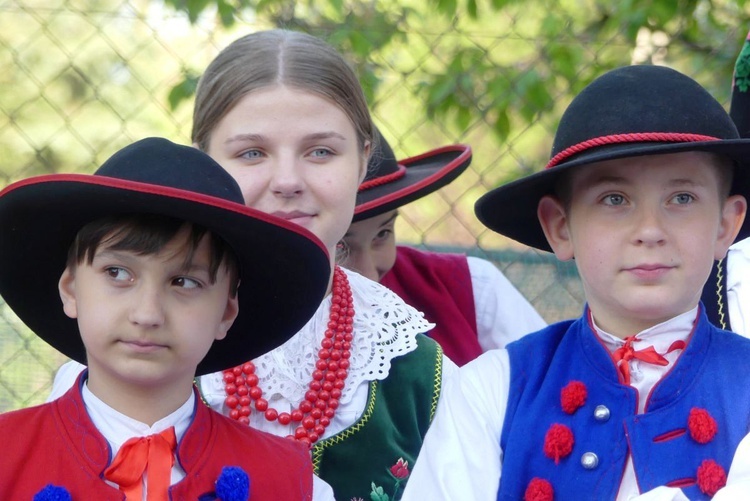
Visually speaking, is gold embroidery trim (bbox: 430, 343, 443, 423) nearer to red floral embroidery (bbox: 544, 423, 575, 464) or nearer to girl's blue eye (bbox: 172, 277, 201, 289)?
red floral embroidery (bbox: 544, 423, 575, 464)

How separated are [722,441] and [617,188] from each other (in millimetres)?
470

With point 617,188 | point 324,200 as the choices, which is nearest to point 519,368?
point 617,188

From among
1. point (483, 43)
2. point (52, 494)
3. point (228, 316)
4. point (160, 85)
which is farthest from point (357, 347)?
point (483, 43)

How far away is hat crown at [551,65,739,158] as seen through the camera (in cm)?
213

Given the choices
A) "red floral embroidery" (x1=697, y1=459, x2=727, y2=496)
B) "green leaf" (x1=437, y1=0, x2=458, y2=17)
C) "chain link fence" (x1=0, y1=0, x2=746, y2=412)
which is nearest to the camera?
"red floral embroidery" (x1=697, y1=459, x2=727, y2=496)

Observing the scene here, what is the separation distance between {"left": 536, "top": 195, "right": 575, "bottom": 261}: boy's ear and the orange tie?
0.82 meters

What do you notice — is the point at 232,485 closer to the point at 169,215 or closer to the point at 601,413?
the point at 169,215

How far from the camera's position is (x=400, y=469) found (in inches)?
102

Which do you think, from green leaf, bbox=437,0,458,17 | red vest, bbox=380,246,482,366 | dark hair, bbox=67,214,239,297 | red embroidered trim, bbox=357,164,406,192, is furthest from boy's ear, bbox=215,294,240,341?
green leaf, bbox=437,0,458,17

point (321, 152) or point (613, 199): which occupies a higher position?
point (321, 152)

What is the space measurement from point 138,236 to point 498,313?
1.82 metres

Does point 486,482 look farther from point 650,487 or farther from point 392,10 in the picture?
point 392,10

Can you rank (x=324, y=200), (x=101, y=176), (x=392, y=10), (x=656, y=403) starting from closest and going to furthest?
1. (x=101, y=176)
2. (x=656, y=403)
3. (x=324, y=200)
4. (x=392, y=10)

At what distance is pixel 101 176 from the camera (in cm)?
196
